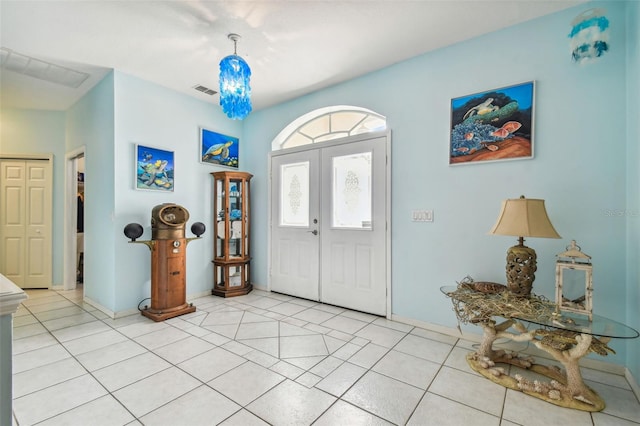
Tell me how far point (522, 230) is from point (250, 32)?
2.85m

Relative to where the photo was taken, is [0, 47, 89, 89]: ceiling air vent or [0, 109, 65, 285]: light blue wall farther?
[0, 109, 65, 285]: light blue wall

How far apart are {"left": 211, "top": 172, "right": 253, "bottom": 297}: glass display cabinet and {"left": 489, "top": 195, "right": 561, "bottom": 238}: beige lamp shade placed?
3427mm

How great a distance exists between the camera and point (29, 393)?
6.42 feet

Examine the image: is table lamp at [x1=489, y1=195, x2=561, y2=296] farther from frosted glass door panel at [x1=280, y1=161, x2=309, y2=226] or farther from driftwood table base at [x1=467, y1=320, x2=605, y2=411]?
frosted glass door panel at [x1=280, y1=161, x2=309, y2=226]

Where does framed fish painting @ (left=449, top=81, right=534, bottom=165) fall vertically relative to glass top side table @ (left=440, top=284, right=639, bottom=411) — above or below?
above

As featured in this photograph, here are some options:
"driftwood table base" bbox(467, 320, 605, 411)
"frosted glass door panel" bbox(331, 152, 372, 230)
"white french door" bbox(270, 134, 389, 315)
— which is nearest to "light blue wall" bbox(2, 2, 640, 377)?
"white french door" bbox(270, 134, 389, 315)

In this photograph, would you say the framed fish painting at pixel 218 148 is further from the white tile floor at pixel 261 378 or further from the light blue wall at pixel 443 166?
the white tile floor at pixel 261 378

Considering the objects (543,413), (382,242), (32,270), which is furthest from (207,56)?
(32,270)

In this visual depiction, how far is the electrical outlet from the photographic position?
306cm

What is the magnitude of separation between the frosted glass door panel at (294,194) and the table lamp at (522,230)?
8.31ft

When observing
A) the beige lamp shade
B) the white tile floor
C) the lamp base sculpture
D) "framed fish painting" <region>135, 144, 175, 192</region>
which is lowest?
the white tile floor

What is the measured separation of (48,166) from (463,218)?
20.2 feet

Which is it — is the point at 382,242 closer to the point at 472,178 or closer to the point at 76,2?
the point at 472,178

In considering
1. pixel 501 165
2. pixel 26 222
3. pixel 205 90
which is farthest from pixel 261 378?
pixel 26 222
